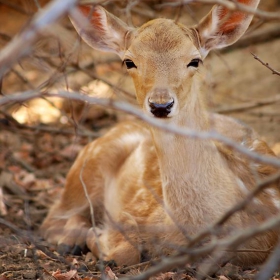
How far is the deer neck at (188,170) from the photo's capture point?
178 inches

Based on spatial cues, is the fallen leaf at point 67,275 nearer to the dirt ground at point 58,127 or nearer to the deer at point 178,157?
the dirt ground at point 58,127

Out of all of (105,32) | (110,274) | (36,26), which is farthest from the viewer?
(105,32)

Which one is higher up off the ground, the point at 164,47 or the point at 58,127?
the point at 164,47

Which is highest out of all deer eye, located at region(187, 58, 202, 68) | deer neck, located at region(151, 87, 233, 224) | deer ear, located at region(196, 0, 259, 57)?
deer ear, located at region(196, 0, 259, 57)

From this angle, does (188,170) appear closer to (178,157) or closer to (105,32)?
(178,157)

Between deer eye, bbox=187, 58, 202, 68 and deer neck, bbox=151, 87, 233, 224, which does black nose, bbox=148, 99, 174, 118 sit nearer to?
deer neck, bbox=151, 87, 233, 224

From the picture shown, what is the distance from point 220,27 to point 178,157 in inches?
40.9

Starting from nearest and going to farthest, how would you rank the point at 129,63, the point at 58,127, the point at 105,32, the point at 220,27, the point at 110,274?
the point at 110,274
the point at 129,63
the point at 220,27
the point at 105,32
the point at 58,127

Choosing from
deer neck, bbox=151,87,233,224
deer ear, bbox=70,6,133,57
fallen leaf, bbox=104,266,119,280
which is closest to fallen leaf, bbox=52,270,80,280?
fallen leaf, bbox=104,266,119,280

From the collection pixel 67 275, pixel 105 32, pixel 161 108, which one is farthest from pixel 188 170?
pixel 105 32

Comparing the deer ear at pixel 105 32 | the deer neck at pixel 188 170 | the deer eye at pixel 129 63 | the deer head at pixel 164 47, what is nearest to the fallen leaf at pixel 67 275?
the deer neck at pixel 188 170

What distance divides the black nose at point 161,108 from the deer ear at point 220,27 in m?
0.95

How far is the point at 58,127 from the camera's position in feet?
27.4

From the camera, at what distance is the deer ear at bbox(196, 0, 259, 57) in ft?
16.0
